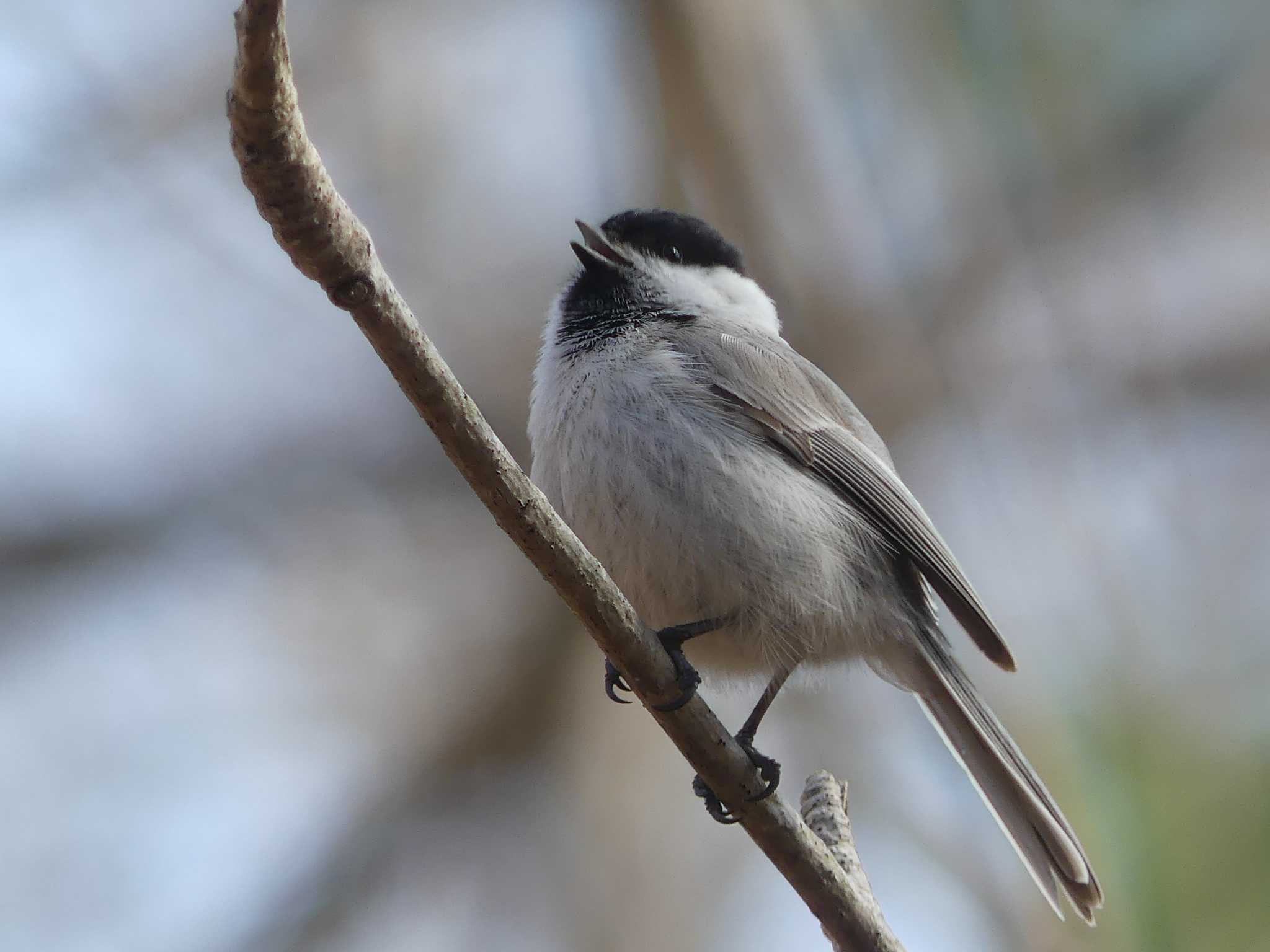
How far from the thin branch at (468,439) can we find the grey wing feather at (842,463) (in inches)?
29.2

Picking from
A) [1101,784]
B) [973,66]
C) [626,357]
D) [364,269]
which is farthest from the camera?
[973,66]

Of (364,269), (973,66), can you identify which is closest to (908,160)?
(973,66)

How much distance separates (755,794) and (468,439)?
0.79 m

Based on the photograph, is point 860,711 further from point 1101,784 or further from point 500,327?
point 500,327

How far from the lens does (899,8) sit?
439 cm

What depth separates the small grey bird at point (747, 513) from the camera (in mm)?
2162

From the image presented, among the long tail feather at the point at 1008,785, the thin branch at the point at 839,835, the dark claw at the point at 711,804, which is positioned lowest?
the long tail feather at the point at 1008,785

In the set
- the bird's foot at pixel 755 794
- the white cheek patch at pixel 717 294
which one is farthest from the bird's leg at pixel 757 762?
the white cheek patch at pixel 717 294

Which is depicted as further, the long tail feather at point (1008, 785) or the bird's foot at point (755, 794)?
the long tail feather at point (1008, 785)

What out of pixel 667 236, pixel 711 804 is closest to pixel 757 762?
pixel 711 804

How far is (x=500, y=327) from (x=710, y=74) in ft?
4.32

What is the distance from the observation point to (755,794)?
5.96 ft

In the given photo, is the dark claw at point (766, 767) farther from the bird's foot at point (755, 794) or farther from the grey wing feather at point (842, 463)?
the grey wing feather at point (842, 463)

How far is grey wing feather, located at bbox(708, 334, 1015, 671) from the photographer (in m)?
2.40
